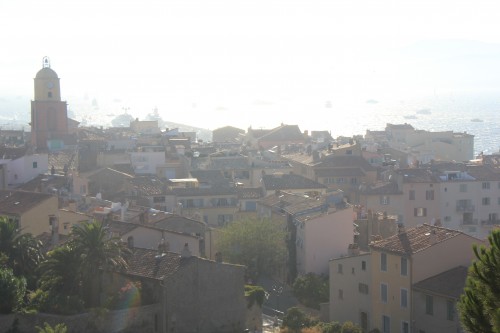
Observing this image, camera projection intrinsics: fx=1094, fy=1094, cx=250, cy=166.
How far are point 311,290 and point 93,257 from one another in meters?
9.95

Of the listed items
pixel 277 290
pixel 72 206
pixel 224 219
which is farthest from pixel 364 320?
pixel 224 219

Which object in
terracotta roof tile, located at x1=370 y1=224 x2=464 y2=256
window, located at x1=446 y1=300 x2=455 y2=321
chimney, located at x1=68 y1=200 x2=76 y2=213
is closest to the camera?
window, located at x1=446 y1=300 x2=455 y2=321

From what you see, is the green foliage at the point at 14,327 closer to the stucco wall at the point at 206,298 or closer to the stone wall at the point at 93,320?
the stone wall at the point at 93,320

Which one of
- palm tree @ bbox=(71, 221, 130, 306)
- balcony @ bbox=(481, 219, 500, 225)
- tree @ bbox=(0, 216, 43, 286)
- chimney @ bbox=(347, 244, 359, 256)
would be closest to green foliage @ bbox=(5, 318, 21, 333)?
palm tree @ bbox=(71, 221, 130, 306)

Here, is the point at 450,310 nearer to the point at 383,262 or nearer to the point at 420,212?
the point at 383,262

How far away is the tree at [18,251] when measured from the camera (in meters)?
31.1

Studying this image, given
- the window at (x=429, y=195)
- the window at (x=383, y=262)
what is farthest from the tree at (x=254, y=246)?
the window at (x=429, y=195)

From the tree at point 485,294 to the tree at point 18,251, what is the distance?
15.9 meters

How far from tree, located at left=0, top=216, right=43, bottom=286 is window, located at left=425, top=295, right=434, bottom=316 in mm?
10961

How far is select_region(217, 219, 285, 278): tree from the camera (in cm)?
3997

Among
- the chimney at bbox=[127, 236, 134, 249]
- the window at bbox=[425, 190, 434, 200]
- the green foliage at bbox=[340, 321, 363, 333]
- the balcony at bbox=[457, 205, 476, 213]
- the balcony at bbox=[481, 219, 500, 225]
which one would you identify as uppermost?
the chimney at bbox=[127, 236, 134, 249]

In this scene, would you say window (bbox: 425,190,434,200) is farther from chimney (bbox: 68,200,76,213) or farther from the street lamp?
chimney (bbox: 68,200,76,213)

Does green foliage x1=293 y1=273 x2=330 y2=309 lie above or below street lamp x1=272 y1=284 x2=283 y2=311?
above

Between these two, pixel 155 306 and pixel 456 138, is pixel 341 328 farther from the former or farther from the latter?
pixel 456 138
